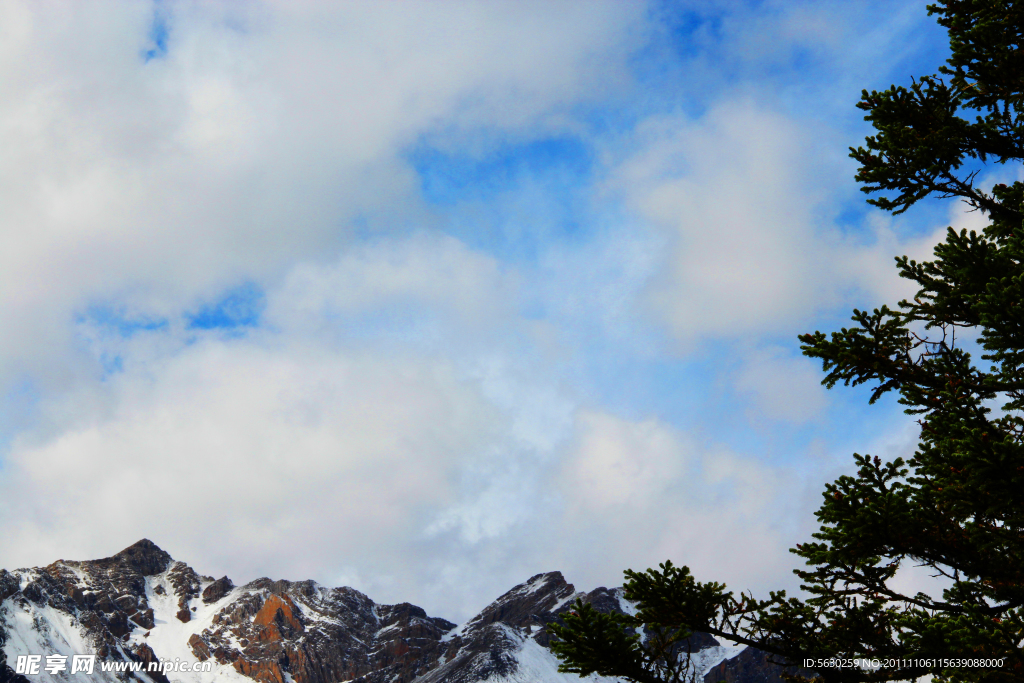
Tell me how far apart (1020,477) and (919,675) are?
349 centimetres

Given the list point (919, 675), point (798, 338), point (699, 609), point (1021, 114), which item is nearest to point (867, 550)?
point (919, 675)

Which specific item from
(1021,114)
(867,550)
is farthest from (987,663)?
(1021,114)

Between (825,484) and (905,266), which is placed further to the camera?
(905,266)

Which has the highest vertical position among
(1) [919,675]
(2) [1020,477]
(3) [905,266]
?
(3) [905,266]

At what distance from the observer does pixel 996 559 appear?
11852 mm

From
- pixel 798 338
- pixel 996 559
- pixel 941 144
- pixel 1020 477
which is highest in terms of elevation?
pixel 941 144

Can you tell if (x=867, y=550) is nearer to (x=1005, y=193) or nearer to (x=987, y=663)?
(x=987, y=663)

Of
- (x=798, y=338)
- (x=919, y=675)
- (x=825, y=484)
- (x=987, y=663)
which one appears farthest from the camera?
(x=798, y=338)

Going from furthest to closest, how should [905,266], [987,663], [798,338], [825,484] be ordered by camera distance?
[905,266], [798,338], [825,484], [987,663]

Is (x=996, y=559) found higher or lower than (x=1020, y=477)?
lower

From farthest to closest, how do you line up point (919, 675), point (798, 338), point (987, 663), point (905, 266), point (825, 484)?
point (905, 266)
point (798, 338)
point (825, 484)
point (919, 675)
point (987, 663)

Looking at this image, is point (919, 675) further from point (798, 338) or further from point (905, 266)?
point (905, 266)

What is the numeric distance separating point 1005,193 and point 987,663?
8.52 metres

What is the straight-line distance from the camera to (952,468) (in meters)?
12.5
